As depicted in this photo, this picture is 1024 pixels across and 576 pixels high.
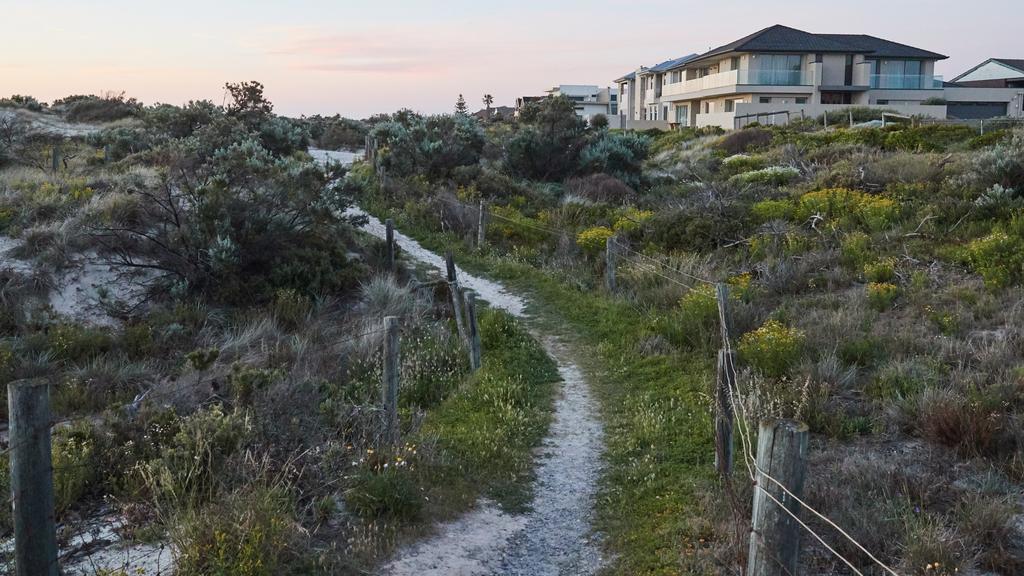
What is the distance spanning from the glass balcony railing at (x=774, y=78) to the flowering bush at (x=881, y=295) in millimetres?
42960

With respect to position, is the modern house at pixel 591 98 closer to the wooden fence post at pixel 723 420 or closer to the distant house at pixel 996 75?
the distant house at pixel 996 75

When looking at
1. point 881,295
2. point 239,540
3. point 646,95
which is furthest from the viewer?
point 646,95

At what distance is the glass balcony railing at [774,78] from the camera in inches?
2024

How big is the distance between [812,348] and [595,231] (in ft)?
26.6

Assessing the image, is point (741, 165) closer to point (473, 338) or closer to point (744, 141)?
point (744, 141)

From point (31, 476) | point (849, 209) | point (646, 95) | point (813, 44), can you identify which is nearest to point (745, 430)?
point (31, 476)

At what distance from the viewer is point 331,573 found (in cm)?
502

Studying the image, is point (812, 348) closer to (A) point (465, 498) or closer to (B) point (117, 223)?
(A) point (465, 498)

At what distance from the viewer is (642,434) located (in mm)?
7895

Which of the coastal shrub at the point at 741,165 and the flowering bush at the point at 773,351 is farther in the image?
the coastal shrub at the point at 741,165

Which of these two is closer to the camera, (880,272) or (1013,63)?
(880,272)

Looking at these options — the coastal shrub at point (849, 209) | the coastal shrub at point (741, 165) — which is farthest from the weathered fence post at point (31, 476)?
the coastal shrub at point (741, 165)

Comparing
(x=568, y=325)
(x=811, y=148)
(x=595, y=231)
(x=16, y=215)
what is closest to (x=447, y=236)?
(x=595, y=231)

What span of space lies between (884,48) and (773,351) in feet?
172
